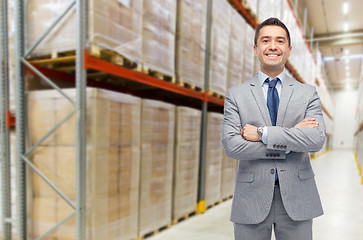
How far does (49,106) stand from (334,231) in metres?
4.38

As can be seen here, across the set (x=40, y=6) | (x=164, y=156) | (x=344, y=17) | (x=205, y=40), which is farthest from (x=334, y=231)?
(x=344, y=17)

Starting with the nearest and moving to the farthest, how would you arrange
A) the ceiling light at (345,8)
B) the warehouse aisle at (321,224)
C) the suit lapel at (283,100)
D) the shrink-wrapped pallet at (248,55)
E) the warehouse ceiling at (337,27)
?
the suit lapel at (283,100) → the warehouse aisle at (321,224) → the shrink-wrapped pallet at (248,55) → the ceiling light at (345,8) → the warehouse ceiling at (337,27)

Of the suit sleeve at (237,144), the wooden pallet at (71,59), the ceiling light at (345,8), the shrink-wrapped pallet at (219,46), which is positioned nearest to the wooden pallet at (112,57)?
the wooden pallet at (71,59)

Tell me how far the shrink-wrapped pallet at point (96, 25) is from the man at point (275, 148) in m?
2.08

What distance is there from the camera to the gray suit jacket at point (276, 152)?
162 cm

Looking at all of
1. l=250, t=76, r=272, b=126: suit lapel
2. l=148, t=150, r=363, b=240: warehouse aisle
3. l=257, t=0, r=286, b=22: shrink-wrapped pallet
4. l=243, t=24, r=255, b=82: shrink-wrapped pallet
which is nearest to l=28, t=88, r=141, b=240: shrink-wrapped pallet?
l=148, t=150, r=363, b=240: warehouse aisle

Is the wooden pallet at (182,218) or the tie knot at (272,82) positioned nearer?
the tie knot at (272,82)

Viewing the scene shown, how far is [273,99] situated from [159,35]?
2802 millimetres

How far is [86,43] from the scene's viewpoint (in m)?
3.20

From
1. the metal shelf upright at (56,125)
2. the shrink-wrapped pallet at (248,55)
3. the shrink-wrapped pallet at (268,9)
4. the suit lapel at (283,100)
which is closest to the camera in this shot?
the suit lapel at (283,100)

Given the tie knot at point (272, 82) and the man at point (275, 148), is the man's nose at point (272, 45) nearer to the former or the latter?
the man at point (275, 148)

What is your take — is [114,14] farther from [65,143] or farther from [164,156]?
[164,156]

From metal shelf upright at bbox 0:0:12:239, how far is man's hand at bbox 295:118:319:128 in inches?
137

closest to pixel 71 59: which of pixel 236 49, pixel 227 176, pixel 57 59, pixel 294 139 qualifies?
pixel 57 59
